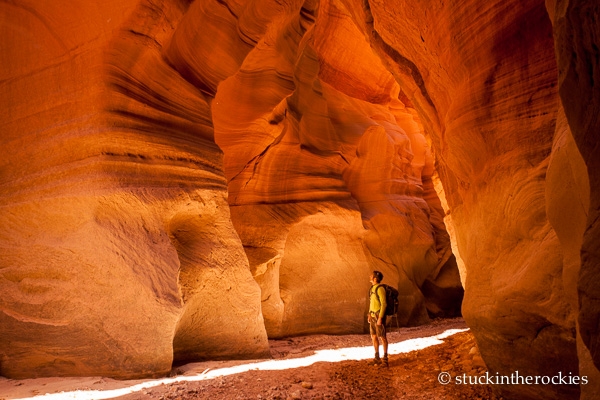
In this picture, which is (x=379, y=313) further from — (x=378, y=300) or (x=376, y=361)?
(x=376, y=361)

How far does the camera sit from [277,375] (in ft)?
15.0

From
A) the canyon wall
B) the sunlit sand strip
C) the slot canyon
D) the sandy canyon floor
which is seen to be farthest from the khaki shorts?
the canyon wall

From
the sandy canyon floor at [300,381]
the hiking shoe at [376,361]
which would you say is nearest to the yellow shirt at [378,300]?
the hiking shoe at [376,361]

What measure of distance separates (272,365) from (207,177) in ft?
9.73

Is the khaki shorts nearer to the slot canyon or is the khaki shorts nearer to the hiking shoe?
the hiking shoe

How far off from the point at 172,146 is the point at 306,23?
5.35 m

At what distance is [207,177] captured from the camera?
598 centimetres

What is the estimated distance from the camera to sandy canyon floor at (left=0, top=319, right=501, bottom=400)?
141 inches

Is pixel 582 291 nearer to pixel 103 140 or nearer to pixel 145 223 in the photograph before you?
pixel 145 223

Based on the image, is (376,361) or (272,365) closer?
(376,361)

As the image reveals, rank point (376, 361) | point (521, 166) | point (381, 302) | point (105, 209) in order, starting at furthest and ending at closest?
point (376, 361) < point (381, 302) < point (105, 209) < point (521, 166)

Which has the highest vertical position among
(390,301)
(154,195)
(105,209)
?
(154,195)

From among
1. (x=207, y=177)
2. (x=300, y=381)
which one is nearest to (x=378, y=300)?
(x=300, y=381)

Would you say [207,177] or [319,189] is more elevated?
[319,189]
